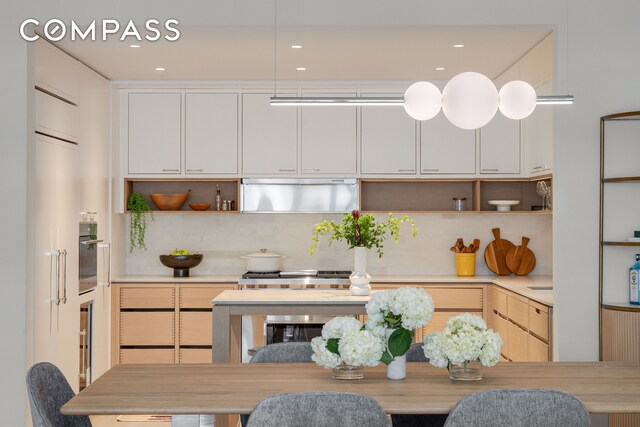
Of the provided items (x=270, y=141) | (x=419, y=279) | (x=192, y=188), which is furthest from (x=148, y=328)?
(x=419, y=279)

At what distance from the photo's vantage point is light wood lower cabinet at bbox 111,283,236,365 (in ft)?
20.3

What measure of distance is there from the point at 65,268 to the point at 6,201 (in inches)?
32.2

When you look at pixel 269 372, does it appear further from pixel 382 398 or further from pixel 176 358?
pixel 176 358

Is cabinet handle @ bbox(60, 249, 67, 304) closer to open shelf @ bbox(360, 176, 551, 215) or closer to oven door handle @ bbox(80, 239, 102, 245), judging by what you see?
oven door handle @ bbox(80, 239, 102, 245)

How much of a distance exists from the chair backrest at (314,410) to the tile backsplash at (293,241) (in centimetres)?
461

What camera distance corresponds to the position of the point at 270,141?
643 cm

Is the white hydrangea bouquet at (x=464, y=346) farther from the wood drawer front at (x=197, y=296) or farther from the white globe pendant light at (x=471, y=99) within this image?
the wood drawer front at (x=197, y=296)

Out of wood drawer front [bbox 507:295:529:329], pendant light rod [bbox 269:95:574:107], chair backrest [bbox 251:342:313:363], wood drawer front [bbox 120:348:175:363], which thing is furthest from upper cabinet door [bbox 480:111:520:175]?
chair backrest [bbox 251:342:313:363]

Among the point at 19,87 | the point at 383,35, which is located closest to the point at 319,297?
the point at 383,35

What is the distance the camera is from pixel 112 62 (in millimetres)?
5652

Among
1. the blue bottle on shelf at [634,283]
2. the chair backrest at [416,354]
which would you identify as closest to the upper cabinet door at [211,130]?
the blue bottle on shelf at [634,283]

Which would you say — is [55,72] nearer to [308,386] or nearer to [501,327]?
[308,386]

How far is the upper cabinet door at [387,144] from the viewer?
6.45 metres

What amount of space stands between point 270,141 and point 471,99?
367cm
